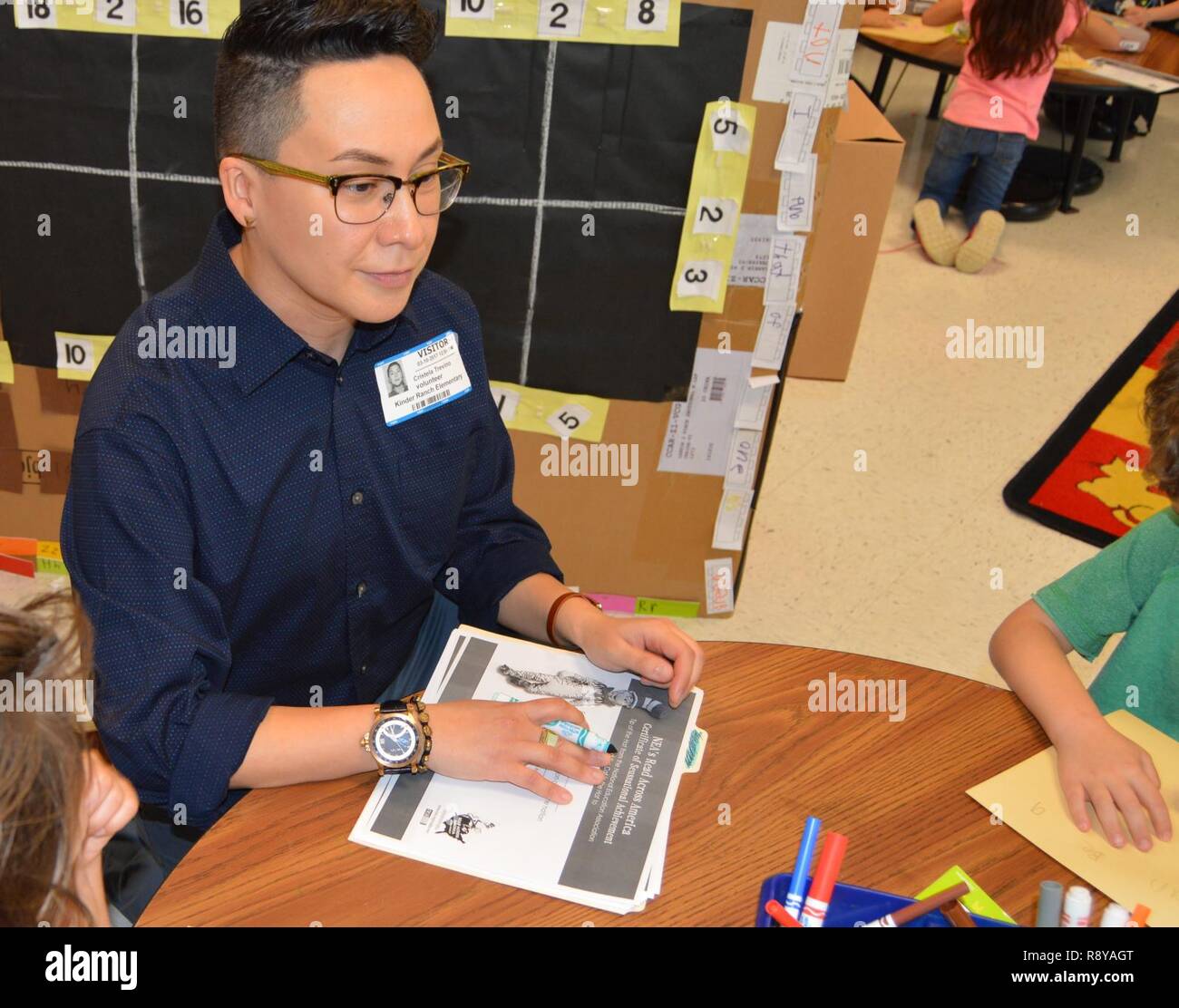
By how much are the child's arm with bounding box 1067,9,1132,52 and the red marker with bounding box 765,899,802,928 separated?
15.5 ft

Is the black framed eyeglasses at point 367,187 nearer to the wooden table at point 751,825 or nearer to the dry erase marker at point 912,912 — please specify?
the wooden table at point 751,825

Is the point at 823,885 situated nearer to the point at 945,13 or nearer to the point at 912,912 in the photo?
the point at 912,912

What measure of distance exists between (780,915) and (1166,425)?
0.78 meters

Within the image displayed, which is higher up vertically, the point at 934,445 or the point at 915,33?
the point at 915,33

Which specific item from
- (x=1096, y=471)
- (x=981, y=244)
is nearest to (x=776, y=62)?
(x=1096, y=471)

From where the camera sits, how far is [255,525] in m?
1.42

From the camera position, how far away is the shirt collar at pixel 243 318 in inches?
54.4

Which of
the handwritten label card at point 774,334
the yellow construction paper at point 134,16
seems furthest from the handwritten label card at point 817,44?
the yellow construction paper at point 134,16

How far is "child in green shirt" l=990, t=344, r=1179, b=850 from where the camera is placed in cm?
130
